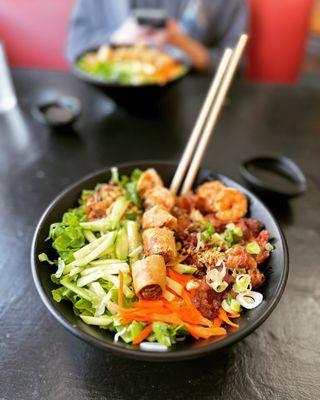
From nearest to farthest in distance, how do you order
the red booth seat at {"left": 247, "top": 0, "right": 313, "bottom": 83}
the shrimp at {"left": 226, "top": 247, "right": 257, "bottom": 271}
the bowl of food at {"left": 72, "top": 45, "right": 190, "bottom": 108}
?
the shrimp at {"left": 226, "top": 247, "right": 257, "bottom": 271}, the bowl of food at {"left": 72, "top": 45, "right": 190, "bottom": 108}, the red booth seat at {"left": 247, "top": 0, "right": 313, "bottom": 83}

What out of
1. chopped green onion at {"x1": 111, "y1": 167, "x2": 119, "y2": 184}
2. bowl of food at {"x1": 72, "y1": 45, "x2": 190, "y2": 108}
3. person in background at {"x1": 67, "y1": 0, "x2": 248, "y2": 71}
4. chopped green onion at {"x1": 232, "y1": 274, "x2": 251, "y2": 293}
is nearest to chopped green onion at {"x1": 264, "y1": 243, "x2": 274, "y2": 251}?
chopped green onion at {"x1": 232, "y1": 274, "x2": 251, "y2": 293}

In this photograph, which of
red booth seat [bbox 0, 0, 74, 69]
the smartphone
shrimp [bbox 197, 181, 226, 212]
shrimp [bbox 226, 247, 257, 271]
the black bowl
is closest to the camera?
the black bowl

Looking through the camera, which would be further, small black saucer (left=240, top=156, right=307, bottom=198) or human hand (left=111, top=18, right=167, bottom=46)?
human hand (left=111, top=18, right=167, bottom=46)

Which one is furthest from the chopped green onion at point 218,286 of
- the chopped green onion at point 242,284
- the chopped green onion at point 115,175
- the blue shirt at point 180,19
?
the blue shirt at point 180,19

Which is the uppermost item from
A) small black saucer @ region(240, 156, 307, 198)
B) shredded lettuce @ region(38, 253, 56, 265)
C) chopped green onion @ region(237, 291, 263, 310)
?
shredded lettuce @ region(38, 253, 56, 265)

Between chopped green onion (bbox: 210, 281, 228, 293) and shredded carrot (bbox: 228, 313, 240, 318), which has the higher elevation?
chopped green onion (bbox: 210, 281, 228, 293)

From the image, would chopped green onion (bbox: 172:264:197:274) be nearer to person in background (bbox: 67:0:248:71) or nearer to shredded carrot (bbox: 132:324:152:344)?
shredded carrot (bbox: 132:324:152:344)
